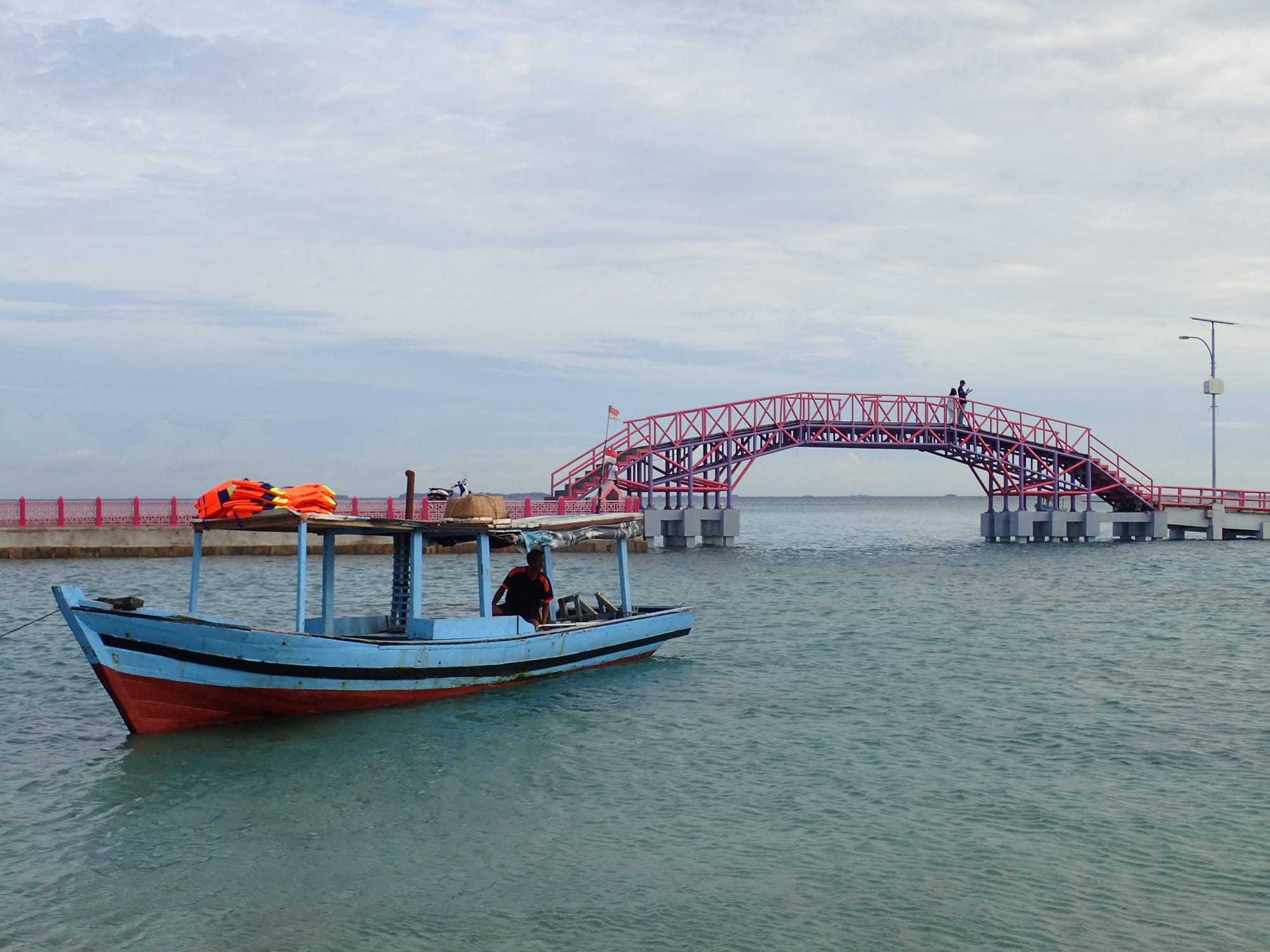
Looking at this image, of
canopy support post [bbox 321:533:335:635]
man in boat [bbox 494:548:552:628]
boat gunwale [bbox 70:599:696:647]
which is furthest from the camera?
man in boat [bbox 494:548:552:628]

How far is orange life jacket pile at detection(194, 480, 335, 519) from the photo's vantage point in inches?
588

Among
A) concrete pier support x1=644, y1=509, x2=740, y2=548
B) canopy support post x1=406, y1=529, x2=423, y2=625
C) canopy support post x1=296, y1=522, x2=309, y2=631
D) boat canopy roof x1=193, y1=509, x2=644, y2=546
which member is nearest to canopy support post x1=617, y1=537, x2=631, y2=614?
boat canopy roof x1=193, y1=509, x2=644, y2=546

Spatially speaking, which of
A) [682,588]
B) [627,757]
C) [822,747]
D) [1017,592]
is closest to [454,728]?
[627,757]

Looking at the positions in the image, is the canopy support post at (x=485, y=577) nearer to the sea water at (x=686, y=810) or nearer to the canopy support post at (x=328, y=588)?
the sea water at (x=686, y=810)

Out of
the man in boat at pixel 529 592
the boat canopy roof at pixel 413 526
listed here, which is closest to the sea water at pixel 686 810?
the man in boat at pixel 529 592

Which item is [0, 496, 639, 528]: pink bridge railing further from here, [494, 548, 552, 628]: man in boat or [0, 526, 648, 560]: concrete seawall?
[494, 548, 552, 628]: man in boat

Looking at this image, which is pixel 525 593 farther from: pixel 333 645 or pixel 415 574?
pixel 333 645

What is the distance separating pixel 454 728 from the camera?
50.2 feet

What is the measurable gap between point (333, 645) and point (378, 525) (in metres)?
1.85

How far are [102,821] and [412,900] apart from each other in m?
3.94

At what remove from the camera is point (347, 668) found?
15281mm

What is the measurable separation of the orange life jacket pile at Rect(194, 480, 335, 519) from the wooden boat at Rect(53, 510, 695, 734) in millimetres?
133

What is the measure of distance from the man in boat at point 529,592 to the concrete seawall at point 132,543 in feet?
79.3

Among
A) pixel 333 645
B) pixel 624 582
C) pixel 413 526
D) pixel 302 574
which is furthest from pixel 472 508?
pixel 624 582
